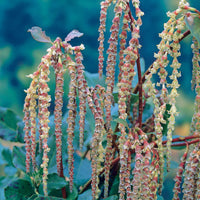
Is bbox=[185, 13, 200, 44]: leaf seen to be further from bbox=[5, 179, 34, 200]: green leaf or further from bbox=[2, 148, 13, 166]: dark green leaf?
bbox=[2, 148, 13, 166]: dark green leaf

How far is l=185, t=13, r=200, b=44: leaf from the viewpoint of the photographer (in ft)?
1.29

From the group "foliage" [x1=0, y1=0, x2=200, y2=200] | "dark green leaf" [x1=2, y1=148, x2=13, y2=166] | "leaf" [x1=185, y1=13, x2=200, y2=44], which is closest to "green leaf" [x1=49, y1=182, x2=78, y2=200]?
"foliage" [x1=0, y1=0, x2=200, y2=200]

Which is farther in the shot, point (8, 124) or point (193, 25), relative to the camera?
point (8, 124)

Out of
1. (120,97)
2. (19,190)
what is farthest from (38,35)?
(19,190)

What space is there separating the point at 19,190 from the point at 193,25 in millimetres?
351

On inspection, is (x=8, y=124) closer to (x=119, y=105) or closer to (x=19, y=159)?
(x=19, y=159)

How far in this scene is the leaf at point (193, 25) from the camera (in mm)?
393

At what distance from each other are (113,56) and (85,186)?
25cm

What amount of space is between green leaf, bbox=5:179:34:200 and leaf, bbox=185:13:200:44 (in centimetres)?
33

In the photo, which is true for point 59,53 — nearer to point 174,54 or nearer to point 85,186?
point 174,54

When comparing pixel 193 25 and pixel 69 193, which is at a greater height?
pixel 193 25

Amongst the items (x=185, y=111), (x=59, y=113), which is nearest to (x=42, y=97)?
(x=59, y=113)

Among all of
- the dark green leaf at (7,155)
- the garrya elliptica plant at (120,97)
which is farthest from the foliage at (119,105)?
the dark green leaf at (7,155)

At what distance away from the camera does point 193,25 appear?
0.39 m
